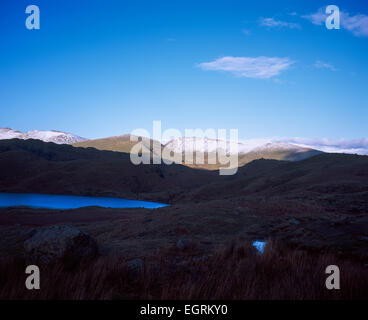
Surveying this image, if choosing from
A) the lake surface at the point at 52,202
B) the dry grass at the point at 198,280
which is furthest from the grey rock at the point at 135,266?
the lake surface at the point at 52,202

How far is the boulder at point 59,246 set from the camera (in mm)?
5039

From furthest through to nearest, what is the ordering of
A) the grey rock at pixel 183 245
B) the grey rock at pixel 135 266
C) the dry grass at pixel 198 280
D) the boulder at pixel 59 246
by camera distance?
1. the grey rock at pixel 183 245
2. the boulder at pixel 59 246
3. the grey rock at pixel 135 266
4. the dry grass at pixel 198 280

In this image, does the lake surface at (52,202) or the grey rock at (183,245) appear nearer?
the grey rock at (183,245)

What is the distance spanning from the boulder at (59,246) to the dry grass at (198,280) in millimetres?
308

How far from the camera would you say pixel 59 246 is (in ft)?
16.8

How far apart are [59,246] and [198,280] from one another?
109 inches

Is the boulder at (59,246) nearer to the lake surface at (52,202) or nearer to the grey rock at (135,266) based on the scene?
the grey rock at (135,266)

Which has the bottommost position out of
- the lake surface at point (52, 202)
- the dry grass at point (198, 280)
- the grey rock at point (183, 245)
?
the lake surface at point (52, 202)

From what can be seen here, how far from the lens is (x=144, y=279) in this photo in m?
4.19

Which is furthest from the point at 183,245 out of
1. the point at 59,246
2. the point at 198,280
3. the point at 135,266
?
the point at 198,280

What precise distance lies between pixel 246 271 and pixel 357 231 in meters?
3.91

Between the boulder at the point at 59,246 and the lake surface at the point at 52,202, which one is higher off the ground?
the boulder at the point at 59,246
